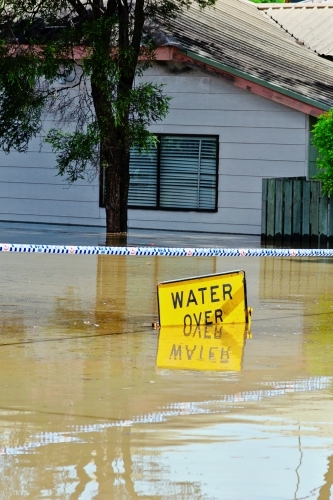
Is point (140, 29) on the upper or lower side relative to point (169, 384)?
upper

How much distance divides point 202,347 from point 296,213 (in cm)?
1271

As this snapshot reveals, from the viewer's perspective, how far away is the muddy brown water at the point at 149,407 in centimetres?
538

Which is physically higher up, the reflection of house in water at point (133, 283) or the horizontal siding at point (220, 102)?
the horizontal siding at point (220, 102)

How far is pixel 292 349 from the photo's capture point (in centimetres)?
948

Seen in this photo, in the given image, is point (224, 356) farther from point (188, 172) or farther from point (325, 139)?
point (188, 172)

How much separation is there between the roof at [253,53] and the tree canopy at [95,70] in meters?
1.53

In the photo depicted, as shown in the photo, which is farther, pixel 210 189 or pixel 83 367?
pixel 210 189

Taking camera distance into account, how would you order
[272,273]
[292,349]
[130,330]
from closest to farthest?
[292,349] → [130,330] → [272,273]

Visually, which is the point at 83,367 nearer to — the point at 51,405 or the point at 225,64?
the point at 51,405

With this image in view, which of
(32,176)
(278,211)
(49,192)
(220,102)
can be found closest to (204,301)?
(278,211)

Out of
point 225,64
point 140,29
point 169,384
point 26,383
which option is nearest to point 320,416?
point 169,384

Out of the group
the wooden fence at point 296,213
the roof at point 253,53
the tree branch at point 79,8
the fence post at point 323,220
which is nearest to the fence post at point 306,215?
the wooden fence at point 296,213

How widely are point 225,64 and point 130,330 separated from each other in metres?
12.9

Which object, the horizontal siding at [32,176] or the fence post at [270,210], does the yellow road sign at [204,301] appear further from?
the horizontal siding at [32,176]
